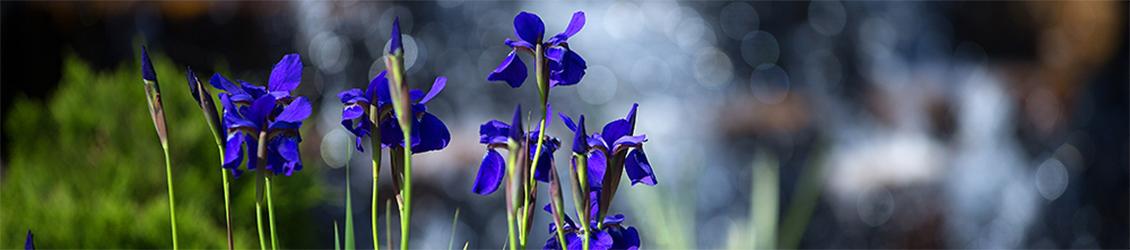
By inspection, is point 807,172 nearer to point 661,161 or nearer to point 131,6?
point 661,161

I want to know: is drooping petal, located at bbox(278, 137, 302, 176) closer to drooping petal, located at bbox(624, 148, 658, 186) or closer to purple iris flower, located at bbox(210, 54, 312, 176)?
purple iris flower, located at bbox(210, 54, 312, 176)

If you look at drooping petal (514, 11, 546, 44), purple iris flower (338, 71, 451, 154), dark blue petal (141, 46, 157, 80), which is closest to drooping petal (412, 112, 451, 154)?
purple iris flower (338, 71, 451, 154)

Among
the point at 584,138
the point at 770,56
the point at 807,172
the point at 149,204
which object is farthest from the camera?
the point at 770,56

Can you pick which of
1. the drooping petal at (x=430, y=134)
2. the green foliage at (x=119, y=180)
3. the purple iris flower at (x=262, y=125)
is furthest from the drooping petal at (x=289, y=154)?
the green foliage at (x=119, y=180)

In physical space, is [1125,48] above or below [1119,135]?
above

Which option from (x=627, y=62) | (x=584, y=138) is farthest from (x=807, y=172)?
(x=584, y=138)

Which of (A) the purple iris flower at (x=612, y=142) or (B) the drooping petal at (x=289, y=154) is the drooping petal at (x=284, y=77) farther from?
(A) the purple iris flower at (x=612, y=142)

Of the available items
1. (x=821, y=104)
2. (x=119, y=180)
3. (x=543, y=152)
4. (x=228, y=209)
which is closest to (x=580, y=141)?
(x=543, y=152)

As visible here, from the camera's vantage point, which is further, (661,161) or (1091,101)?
(1091,101)
